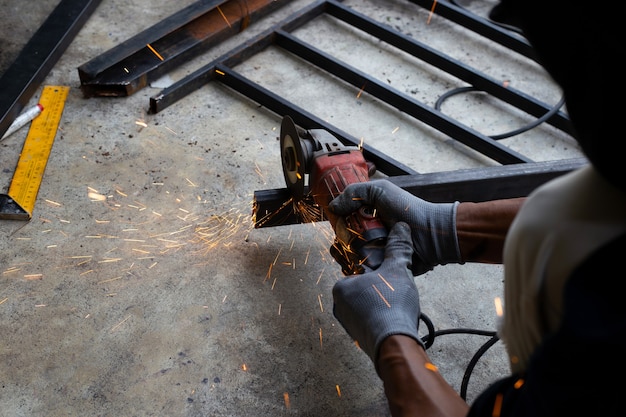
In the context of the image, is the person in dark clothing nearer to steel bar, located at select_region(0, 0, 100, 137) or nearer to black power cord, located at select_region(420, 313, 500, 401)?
black power cord, located at select_region(420, 313, 500, 401)

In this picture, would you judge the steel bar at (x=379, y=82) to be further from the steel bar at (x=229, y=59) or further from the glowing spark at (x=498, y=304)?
the glowing spark at (x=498, y=304)

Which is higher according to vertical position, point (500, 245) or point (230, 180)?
point (500, 245)

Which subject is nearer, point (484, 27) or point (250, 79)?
point (250, 79)

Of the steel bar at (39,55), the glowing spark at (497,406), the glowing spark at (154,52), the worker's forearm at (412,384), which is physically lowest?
the steel bar at (39,55)

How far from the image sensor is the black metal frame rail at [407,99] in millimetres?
2822

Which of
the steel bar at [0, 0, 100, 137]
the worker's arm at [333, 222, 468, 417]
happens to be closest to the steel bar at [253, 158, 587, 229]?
the worker's arm at [333, 222, 468, 417]

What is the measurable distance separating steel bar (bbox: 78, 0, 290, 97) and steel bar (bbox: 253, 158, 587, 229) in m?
1.20

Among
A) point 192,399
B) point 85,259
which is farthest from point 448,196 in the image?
point 85,259

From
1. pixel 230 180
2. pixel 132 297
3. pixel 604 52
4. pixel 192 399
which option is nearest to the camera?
pixel 604 52

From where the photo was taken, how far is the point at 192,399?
2221 mm

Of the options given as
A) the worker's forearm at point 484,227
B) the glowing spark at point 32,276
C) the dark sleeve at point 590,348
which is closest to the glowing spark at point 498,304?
the worker's forearm at point 484,227

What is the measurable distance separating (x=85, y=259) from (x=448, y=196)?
Result: 1544 mm

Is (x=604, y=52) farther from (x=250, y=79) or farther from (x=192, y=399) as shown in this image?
(x=250, y=79)

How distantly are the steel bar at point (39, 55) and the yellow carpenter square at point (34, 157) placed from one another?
10cm
